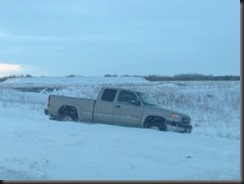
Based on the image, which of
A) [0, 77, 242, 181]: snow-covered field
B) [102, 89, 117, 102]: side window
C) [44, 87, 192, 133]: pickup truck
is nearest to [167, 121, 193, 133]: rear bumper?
[44, 87, 192, 133]: pickup truck

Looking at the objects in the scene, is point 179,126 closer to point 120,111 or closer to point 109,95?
point 120,111

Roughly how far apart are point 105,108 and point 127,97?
90cm

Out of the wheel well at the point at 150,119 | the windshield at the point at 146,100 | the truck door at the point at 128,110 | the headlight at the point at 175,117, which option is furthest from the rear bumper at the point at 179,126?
the windshield at the point at 146,100

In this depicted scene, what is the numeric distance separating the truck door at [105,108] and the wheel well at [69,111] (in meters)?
0.95

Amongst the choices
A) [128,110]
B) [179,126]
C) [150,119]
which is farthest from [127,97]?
[179,126]

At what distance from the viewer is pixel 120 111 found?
20.6 m

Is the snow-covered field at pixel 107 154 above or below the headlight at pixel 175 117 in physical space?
below

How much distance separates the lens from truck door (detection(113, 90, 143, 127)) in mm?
20312

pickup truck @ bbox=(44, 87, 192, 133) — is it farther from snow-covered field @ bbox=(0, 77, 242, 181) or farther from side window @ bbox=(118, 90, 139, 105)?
snow-covered field @ bbox=(0, 77, 242, 181)

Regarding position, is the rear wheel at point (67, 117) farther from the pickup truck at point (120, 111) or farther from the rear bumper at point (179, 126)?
the rear bumper at point (179, 126)

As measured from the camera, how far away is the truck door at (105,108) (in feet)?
68.4

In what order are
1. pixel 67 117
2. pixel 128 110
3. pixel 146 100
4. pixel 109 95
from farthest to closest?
pixel 67 117, pixel 109 95, pixel 146 100, pixel 128 110

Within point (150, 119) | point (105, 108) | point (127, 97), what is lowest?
point (150, 119)

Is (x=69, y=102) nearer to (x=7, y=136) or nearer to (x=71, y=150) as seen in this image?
(x=7, y=136)
